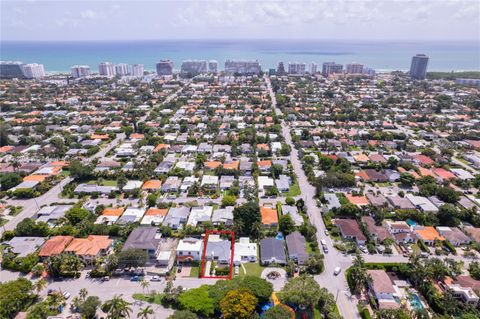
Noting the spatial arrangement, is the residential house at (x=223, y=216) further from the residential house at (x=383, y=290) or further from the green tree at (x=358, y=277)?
the residential house at (x=383, y=290)

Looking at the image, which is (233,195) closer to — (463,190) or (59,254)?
(59,254)

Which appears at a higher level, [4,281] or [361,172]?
[361,172]

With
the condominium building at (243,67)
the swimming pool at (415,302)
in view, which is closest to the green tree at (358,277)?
the swimming pool at (415,302)

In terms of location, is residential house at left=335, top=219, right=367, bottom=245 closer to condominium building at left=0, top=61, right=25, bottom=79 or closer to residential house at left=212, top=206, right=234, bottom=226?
residential house at left=212, top=206, right=234, bottom=226

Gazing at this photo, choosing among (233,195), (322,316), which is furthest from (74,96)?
(322,316)

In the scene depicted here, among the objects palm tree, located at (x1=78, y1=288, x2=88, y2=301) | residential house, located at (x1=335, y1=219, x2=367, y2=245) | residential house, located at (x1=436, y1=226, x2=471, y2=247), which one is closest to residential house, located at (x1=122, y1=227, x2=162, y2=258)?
palm tree, located at (x1=78, y1=288, x2=88, y2=301)

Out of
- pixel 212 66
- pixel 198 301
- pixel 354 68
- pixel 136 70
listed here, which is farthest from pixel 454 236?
pixel 136 70

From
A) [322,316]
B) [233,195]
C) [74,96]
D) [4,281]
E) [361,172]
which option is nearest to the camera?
[322,316]
